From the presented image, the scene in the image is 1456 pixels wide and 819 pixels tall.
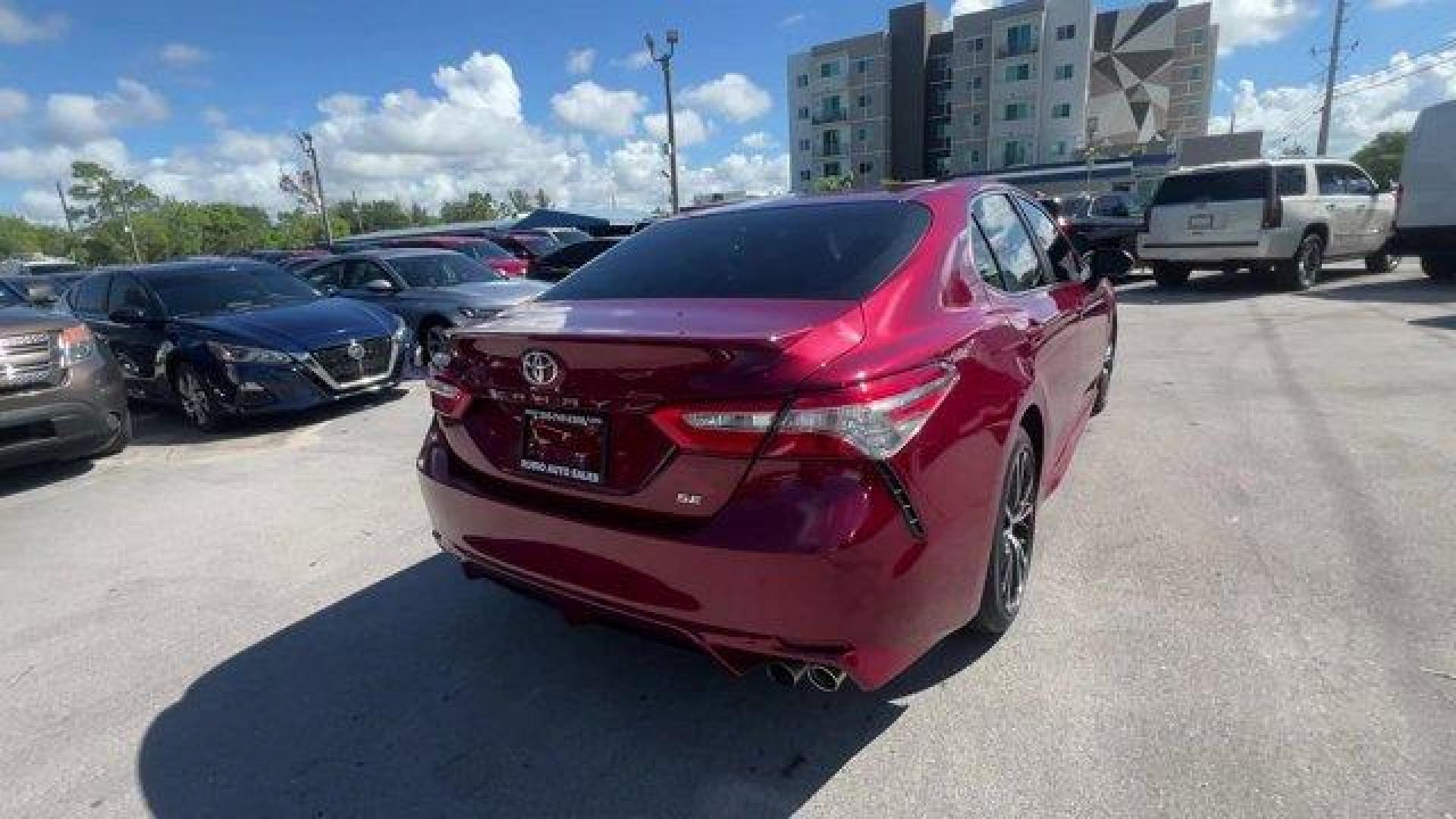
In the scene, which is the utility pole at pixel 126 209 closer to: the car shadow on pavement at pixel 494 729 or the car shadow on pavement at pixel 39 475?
the car shadow on pavement at pixel 39 475

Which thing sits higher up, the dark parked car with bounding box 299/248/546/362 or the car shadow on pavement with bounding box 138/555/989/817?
the dark parked car with bounding box 299/248/546/362

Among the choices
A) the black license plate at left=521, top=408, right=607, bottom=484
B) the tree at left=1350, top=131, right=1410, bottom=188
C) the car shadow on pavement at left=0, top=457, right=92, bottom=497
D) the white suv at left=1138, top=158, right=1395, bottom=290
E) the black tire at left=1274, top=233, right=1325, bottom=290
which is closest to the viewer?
the black license plate at left=521, top=408, right=607, bottom=484

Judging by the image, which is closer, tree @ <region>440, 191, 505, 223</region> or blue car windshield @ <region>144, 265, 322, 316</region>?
blue car windshield @ <region>144, 265, 322, 316</region>

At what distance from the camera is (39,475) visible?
19.3ft

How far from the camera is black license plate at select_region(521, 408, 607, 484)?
7.27 feet

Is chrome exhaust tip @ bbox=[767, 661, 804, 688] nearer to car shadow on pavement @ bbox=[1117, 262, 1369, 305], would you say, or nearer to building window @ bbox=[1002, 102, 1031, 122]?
car shadow on pavement @ bbox=[1117, 262, 1369, 305]

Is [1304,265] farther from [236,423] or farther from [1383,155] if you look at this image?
[1383,155]

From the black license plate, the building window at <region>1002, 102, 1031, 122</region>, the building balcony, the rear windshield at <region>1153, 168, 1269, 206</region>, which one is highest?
the building balcony

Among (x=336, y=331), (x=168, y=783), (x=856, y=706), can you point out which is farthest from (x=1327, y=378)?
(x=336, y=331)

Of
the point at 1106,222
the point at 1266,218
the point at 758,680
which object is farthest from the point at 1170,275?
the point at 758,680

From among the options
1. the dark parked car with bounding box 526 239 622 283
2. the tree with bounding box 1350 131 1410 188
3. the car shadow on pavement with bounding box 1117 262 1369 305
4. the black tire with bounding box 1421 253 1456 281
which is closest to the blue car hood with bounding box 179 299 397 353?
the dark parked car with bounding box 526 239 622 283

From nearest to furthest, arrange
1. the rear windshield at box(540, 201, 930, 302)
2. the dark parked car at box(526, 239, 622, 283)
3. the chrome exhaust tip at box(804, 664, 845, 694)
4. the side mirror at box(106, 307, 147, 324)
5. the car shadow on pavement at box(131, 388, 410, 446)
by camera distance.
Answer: the chrome exhaust tip at box(804, 664, 845, 694) → the rear windshield at box(540, 201, 930, 302) → the car shadow on pavement at box(131, 388, 410, 446) → the side mirror at box(106, 307, 147, 324) → the dark parked car at box(526, 239, 622, 283)

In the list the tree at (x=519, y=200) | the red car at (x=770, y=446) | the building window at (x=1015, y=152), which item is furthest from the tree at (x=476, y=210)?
the red car at (x=770, y=446)

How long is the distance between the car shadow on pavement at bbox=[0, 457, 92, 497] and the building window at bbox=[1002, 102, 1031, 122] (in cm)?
6543
